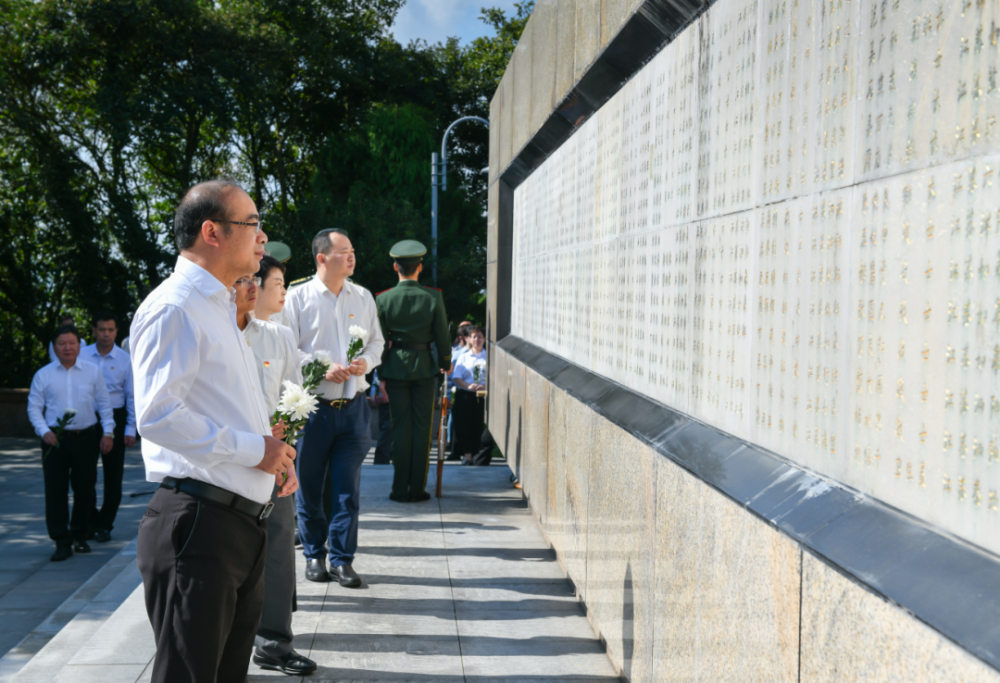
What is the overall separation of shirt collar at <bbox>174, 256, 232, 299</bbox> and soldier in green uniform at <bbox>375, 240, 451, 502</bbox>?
4.94 m

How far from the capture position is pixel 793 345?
2.20m

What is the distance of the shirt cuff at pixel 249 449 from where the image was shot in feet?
8.54

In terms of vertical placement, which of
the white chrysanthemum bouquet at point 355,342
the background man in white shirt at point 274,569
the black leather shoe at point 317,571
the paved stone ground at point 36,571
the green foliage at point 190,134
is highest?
the green foliage at point 190,134

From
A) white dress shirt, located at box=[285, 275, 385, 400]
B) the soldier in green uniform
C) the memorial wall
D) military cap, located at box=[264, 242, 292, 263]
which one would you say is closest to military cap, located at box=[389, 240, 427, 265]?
the soldier in green uniform

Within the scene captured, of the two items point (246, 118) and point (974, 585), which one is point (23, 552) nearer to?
point (974, 585)

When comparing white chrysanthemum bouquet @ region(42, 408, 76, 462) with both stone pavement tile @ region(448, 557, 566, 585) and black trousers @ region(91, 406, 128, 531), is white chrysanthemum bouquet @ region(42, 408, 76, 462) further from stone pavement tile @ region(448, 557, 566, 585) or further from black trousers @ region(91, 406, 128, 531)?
stone pavement tile @ region(448, 557, 566, 585)

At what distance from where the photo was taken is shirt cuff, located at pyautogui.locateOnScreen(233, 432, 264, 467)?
2.60 m

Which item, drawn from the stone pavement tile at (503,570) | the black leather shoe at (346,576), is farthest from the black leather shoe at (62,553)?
the stone pavement tile at (503,570)

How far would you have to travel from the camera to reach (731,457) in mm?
2498

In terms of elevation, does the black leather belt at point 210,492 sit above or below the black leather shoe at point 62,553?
above

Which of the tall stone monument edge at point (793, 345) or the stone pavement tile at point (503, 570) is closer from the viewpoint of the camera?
the tall stone monument edge at point (793, 345)

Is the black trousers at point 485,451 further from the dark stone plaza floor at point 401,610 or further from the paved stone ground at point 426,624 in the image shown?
the paved stone ground at point 426,624

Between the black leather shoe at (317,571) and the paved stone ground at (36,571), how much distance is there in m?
1.64

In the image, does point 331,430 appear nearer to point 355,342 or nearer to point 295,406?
point 355,342
